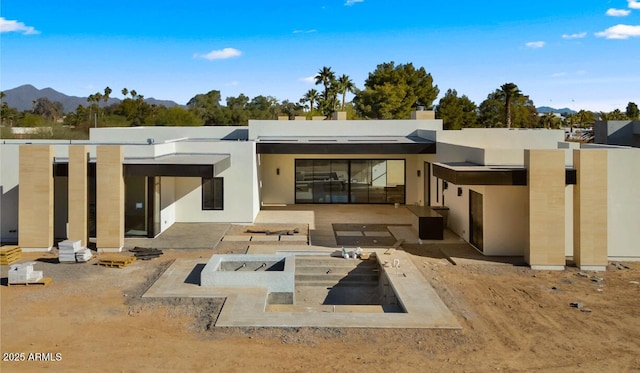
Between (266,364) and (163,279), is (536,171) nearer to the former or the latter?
(266,364)

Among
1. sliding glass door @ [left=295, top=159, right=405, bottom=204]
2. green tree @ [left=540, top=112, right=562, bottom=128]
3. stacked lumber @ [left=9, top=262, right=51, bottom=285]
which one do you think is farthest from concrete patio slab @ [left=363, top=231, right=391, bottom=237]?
green tree @ [left=540, top=112, right=562, bottom=128]

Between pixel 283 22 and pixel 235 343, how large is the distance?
119ft

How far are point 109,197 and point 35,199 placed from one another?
2.13 metres

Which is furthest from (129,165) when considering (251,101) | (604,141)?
(251,101)

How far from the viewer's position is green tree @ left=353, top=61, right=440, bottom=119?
53594 mm

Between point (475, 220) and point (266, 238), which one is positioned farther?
point (266, 238)

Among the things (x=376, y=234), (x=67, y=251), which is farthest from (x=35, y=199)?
(x=376, y=234)

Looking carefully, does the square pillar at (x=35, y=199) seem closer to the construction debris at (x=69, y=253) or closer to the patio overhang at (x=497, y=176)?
the construction debris at (x=69, y=253)

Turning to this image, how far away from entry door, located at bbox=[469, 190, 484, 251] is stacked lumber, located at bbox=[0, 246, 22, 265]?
12.9 m

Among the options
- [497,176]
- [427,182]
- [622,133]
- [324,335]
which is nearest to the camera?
[324,335]

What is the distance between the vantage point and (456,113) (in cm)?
5528

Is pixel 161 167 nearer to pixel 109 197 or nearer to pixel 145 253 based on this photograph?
pixel 109 197

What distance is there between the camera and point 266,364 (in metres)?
7.34

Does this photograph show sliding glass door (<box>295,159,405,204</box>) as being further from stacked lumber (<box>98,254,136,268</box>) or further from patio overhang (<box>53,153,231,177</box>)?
stacked lumber (<box>98,254,136,268</box>)
